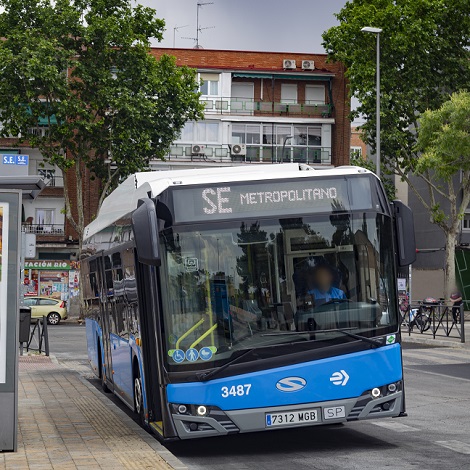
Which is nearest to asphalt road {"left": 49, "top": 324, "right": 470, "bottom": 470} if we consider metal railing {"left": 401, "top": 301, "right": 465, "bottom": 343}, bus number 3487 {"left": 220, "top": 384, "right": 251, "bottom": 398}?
bus number 3487 {"left": 220, "top": 384, "right": 251, "bottom": 398}

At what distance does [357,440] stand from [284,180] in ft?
9.75

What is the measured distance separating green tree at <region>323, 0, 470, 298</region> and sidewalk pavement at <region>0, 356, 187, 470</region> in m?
33.0

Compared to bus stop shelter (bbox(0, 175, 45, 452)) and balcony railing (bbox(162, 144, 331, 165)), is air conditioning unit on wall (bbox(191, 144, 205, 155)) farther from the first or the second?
bus stop shelter (bbox(0, 175, 45, 452))

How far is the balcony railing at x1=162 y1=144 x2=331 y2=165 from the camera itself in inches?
2579

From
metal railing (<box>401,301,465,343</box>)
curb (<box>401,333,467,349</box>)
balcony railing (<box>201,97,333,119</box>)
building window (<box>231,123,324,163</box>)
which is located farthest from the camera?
building window (<box>231,123,324,163</box>)

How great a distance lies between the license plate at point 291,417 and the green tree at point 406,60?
123 ft

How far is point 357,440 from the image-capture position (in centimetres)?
1169

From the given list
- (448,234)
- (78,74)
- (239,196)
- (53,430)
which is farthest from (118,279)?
(78,74)

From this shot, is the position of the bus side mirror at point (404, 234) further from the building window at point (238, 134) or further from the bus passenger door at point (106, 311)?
the building window at point (238, 134)

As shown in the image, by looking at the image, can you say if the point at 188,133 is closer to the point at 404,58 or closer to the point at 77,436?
the point at 404,58

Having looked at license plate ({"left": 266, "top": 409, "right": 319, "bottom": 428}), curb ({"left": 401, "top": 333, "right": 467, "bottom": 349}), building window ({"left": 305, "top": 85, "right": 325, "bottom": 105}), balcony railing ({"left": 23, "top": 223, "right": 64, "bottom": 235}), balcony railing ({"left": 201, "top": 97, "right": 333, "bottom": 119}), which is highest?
building window ({"left": 305, "top": 85, "right": 325, "bottom": 105})

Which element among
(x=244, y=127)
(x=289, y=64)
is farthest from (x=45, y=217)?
(x=289, y=64)

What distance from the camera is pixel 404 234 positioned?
10.9 meters

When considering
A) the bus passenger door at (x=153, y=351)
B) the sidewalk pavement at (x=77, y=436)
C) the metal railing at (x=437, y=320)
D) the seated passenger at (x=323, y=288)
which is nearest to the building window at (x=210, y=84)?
the metal railing at (x=437, y=320)
